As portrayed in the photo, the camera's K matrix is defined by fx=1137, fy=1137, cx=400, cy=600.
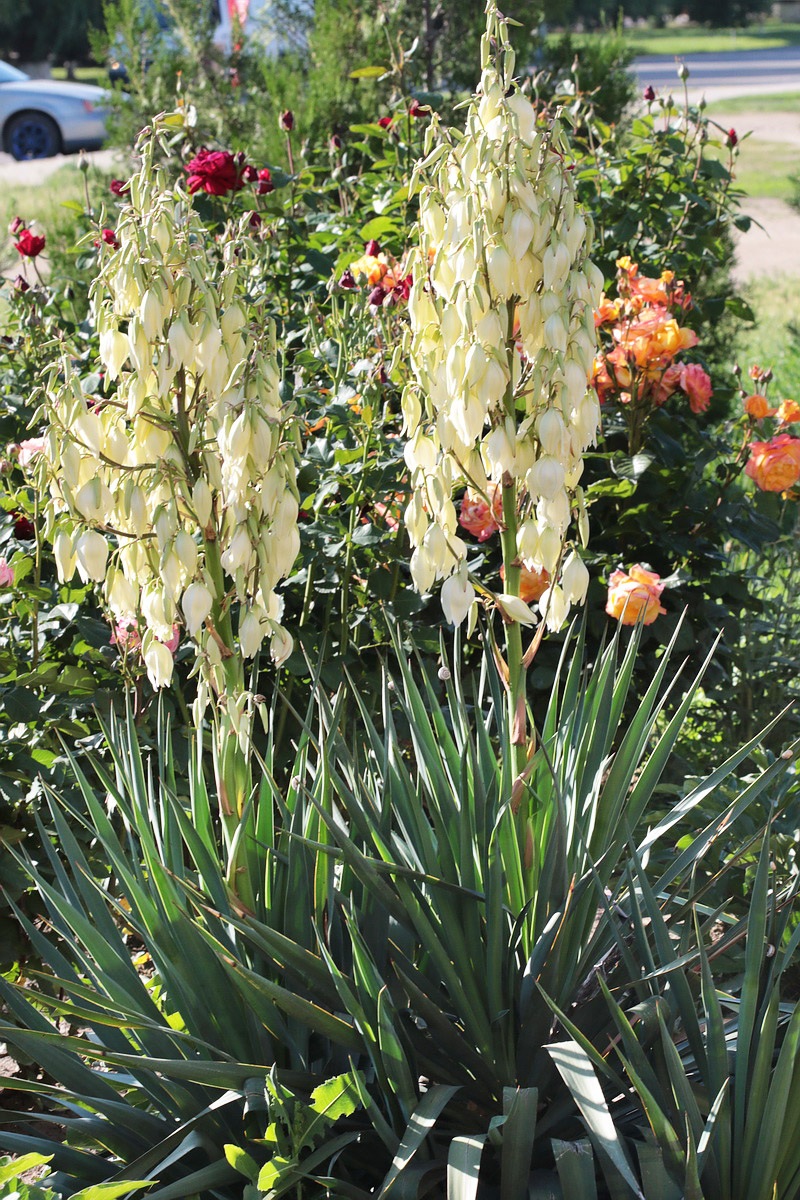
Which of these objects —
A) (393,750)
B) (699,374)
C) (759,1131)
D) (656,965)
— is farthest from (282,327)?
(759,1131)

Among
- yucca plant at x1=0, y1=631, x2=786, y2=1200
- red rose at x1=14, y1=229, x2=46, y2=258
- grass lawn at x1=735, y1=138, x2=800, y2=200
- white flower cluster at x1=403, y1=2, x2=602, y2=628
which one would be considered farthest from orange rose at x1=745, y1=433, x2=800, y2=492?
grass lawn at x1=735, y1=138, x2=800, y2=200

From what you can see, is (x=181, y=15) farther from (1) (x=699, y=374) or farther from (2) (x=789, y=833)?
(2) (x=789, y=833)

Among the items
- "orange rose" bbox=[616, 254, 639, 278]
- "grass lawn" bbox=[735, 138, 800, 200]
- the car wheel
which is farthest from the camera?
the car wheel

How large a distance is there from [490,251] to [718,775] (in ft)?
2.78

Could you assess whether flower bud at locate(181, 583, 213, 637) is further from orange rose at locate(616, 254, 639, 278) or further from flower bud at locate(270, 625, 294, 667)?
orange rose at locate(616, 254, 639, 278)

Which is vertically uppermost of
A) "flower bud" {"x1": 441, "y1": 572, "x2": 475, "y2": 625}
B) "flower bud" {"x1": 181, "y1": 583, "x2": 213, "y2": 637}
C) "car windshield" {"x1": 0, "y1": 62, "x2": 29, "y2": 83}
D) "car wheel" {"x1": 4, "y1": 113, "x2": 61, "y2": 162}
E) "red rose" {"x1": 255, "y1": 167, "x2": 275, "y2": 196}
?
"car windshield" {"x1": 0, "y1": 62, "x2": 29, "y2": 83}

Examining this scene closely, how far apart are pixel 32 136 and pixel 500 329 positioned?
52.4ft

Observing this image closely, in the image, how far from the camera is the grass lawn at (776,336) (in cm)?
602

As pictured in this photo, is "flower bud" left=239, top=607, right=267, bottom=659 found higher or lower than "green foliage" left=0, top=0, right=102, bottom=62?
lower

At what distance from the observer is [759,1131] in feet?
4.42

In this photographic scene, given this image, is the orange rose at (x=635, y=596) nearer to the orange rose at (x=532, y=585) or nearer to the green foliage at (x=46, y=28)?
Answer: the orange rose at (x=532, y=585)

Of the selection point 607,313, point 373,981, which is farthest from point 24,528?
point 607,313

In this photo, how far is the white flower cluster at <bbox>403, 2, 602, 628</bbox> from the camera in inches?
58.6

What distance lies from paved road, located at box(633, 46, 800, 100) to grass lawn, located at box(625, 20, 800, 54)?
949 mm
